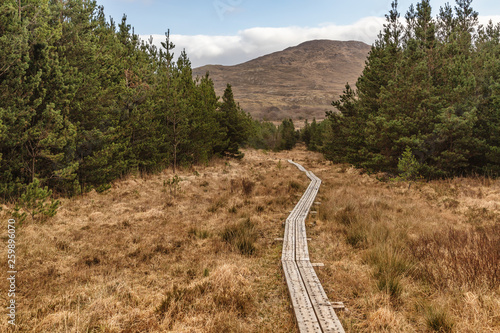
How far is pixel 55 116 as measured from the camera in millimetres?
8875

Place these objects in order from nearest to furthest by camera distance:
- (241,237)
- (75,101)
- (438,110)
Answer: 1. (241,237)
2. (75,101)
3. (438,110)

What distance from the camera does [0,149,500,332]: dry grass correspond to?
3.79 metres

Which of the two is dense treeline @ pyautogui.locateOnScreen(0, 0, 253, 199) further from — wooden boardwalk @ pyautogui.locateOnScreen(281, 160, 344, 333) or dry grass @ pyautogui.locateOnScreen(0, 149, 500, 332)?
wooden boardwalk @ pyautogui.locateOnScreen(281, 160, 344, 333)

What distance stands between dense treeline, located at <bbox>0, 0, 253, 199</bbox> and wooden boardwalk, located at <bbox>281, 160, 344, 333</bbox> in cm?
729

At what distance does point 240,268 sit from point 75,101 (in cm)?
996

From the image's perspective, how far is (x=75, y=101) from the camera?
10.8 m

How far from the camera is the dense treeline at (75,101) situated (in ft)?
26.6

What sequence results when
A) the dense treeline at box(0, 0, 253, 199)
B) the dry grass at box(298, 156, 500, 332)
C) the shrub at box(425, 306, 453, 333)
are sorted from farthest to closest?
the dense treeline at box(0, 0, 253, 199) < the dry grass at box(298, 156, 500, 332) < the shrub at box(425, 306, 453, 333)

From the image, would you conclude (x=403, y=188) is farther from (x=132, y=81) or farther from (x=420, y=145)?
(x=132, y=81)

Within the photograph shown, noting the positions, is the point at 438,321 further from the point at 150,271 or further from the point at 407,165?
the point at 407,165

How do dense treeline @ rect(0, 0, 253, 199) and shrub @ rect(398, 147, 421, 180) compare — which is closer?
dense treeline @ rect(0, 0, 253, 199)

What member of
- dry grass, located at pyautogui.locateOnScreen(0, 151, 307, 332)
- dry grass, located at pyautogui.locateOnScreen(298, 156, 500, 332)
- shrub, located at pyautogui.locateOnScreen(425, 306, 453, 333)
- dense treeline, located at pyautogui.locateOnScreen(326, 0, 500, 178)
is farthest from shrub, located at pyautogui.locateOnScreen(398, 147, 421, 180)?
shrub, located at pyautogui.locateOnScreen(425, 306, 453, 333)

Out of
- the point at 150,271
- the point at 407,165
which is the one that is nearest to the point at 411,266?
the point at 150,271

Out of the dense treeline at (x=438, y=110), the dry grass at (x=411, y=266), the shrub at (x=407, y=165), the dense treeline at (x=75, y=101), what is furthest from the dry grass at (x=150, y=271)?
the dense treeline at (x=438, y=110)
